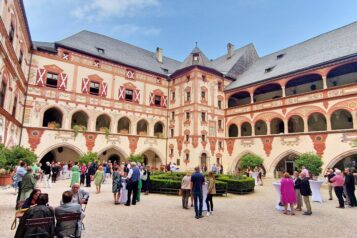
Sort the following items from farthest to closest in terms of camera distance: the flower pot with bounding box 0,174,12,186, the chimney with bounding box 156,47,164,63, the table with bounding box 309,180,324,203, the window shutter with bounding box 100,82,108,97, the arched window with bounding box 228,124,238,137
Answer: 1. the chimney with bounding box 156,47,164,63
2. the arched window with bounding box 228,124,238,137
3. the window shutter with bounding box 100,82,108,97
4. the flower pot with bounding box 0,174,12,186
5. the table with bounding box 309,180,324,203

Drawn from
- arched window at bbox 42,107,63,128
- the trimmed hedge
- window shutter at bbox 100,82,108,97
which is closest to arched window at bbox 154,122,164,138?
window shutter at bbox 100,82,108,97

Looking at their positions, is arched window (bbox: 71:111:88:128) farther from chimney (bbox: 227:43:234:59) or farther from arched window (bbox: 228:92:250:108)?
chimney (bbox: 227:43:234:59)

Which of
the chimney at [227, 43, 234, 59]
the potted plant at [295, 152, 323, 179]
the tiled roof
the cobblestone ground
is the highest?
the chimney at [227, 43, 234, 59]

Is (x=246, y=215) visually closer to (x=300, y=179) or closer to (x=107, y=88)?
(x=300, y=179)

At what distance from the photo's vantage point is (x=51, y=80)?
850 inches

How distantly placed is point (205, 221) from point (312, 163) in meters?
14.9

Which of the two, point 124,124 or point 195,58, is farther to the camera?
point 195,58

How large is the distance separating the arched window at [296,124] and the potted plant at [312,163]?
5427 millimetres

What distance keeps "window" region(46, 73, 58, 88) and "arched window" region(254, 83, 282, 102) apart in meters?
21.4

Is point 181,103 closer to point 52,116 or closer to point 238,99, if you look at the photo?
point 238,99

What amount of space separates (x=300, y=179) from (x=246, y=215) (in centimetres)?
262

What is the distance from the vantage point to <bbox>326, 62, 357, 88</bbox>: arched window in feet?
68.1

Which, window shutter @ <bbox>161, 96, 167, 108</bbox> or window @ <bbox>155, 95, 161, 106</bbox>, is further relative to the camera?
window shutter @ <bbox>161, 96, 167, 108</bbox>

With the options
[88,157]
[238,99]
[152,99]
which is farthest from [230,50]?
[88,157]
